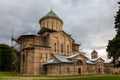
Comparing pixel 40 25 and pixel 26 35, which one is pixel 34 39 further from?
pixel 40 25

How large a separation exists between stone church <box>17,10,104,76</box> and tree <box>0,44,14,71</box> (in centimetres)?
1251

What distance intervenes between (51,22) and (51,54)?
34.9 feet

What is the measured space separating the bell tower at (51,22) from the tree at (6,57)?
15.7 meters

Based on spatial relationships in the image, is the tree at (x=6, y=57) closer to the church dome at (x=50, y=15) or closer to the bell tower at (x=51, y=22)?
the bell tower at (x=51, y=22)

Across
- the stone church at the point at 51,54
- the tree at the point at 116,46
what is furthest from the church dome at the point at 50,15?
the tree at the point at 116,46

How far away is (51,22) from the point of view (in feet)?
185

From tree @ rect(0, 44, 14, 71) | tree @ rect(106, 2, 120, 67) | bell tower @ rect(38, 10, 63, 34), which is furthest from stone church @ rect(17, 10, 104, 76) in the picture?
tree @ rect(106, 2, 120, 67)

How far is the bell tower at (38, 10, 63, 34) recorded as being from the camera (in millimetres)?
56031

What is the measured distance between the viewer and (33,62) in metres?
47.6

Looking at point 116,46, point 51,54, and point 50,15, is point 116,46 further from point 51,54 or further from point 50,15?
point 50,15

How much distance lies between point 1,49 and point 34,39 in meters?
20.1

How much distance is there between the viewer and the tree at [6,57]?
65.1 metres

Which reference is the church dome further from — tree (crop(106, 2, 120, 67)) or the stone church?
tree (crop(106, 2, 120, 67))

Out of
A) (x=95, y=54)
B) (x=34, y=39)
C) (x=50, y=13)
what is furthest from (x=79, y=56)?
(x=95, y=54)
